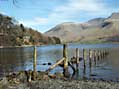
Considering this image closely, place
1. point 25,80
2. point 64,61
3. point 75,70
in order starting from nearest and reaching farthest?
point 25,80 < point 64,61 < point 75,70

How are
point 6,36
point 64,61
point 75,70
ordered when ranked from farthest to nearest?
point 6,36 < point 75,70 < point 64,61

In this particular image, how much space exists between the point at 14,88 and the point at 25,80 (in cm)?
551

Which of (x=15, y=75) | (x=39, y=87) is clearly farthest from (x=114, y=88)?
(x=15, y=75)

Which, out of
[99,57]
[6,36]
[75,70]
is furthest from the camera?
[6,36]

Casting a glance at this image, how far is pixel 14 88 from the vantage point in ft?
75.8

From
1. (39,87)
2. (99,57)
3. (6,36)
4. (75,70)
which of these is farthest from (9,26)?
(39,87)

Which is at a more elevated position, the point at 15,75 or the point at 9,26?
the point at 9,26

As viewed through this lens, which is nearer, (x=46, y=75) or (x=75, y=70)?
(x=46, y=75)

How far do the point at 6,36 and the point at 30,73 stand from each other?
163 metres

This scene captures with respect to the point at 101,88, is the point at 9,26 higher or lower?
higher

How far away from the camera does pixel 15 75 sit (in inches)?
1222

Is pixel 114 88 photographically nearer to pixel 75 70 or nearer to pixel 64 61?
pixel 64 61

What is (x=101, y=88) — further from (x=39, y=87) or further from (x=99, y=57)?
(x=99, y=57)

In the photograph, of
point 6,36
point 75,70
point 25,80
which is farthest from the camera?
point 6,36
